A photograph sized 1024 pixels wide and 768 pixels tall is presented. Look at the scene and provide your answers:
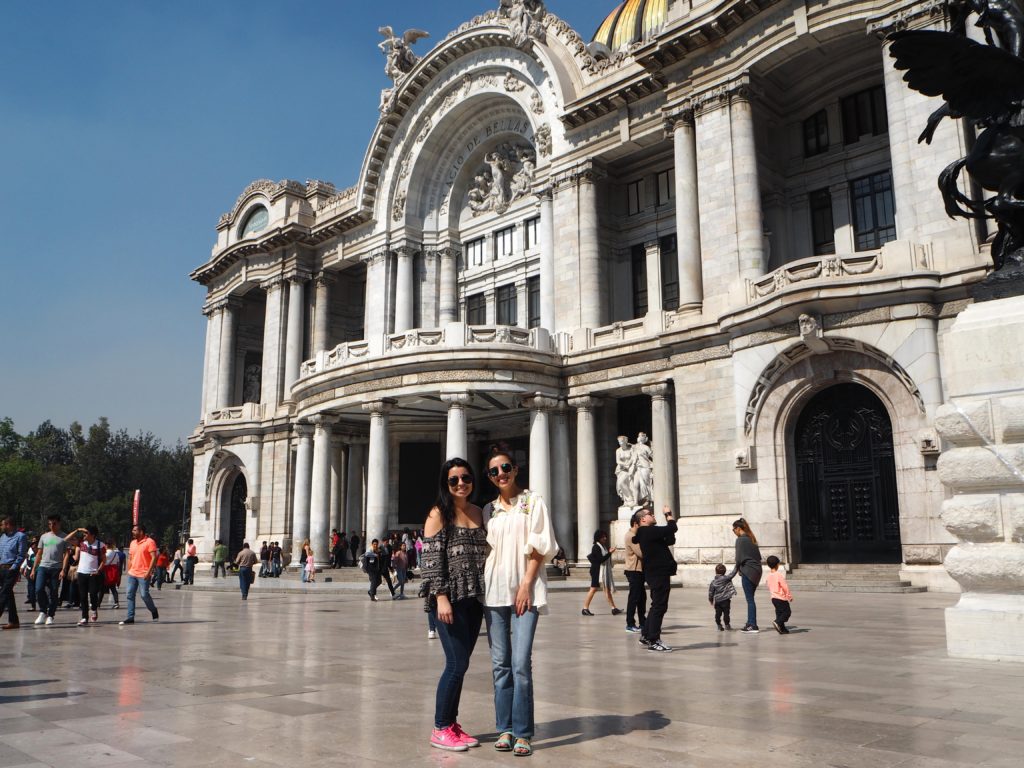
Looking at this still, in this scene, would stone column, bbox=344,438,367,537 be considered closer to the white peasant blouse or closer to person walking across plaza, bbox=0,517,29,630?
person walking across plaza, bbox=0,517,29,630

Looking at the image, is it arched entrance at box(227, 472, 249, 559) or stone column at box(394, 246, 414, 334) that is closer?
stone column at box(394, 246, 414, 334)

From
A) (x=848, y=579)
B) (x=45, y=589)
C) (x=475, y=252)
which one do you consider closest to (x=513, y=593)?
(x=45, y=589)

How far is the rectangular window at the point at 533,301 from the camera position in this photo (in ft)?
121

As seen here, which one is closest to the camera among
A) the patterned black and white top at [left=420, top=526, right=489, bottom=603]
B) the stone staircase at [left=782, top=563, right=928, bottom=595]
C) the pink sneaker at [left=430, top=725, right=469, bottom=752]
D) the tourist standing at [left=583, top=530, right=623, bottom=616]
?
the pink sneaker at [left=430, top=725, right=469, bottom=752]

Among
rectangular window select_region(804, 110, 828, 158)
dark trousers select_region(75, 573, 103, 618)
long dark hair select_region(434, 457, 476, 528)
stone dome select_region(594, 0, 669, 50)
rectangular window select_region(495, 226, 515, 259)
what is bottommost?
dark trousers select_region(75, 573, 103, 618)

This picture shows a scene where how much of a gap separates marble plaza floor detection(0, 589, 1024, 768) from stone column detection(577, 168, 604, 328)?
19432 millimetres

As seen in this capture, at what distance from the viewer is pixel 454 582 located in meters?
5.91

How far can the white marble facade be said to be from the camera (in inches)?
887

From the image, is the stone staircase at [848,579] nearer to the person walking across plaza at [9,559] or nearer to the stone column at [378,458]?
→ the stone column at [378,458]

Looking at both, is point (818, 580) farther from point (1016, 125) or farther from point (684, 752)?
point (684, 752)

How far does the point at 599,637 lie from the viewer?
12789mm

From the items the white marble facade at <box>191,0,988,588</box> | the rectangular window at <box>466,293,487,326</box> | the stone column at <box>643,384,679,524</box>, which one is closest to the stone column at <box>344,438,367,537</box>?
the white marble facade at <box>191,0,988,588</box>

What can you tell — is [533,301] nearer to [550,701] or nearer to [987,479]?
[987,479]

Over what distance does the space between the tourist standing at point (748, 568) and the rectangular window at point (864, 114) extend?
1943cm
